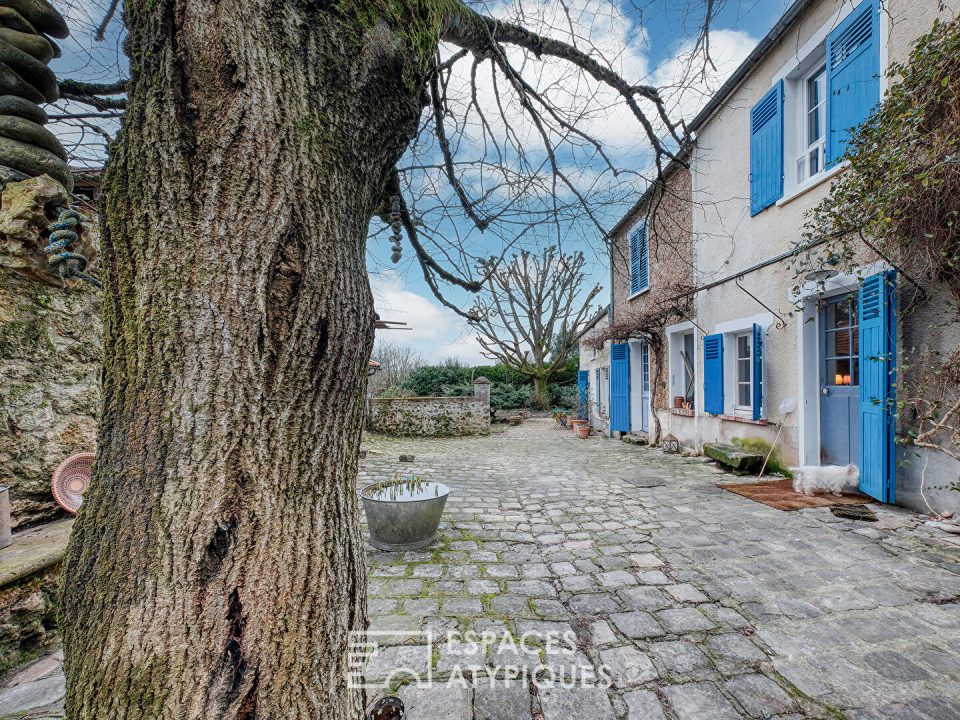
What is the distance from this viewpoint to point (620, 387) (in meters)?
10.4

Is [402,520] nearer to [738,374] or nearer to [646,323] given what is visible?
[738,374]

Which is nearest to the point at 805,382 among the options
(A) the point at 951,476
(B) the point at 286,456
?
(A) the point at 951,476

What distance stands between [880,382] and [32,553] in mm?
6336

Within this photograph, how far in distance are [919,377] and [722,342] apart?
109 inches

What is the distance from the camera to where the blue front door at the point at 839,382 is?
180 inches

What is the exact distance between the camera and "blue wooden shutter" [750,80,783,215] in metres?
5.30

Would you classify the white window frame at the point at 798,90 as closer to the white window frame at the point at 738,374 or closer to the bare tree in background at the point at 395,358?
the white window frame at the point at 738,374

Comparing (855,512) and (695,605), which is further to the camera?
(855,512)

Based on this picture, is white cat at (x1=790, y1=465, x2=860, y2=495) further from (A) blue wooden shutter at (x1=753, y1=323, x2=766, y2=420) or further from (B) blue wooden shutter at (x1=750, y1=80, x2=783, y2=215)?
(B) blue wooden shutter at (x1=750, y1=80, x2=783, y2=215)

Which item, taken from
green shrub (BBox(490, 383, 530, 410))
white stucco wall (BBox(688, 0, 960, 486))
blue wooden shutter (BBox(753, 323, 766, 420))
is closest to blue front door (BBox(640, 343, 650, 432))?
white stucco wall (BBox(688, 0, 960, 486))

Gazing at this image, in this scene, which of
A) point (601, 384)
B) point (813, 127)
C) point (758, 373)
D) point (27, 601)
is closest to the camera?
point (27, 601)

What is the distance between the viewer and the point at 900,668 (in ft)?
6.17

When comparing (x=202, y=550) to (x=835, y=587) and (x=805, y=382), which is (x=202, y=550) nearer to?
(x=835, y=587)

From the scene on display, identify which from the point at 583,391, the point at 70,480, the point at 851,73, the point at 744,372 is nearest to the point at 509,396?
the point at 583,391
